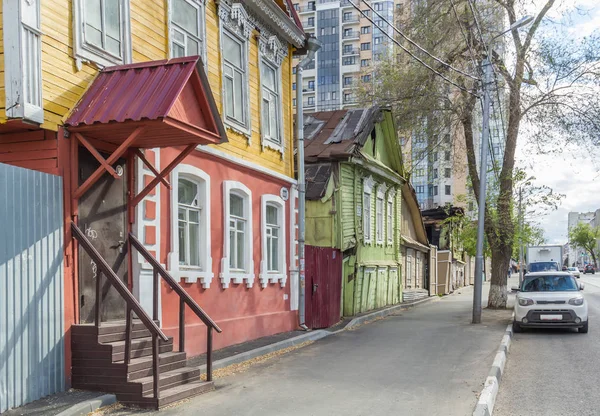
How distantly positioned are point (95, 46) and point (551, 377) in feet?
27.2

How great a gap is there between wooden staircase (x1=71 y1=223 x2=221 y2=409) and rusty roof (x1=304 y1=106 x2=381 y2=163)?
38.1 ft

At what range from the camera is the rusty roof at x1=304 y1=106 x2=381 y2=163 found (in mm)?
19188

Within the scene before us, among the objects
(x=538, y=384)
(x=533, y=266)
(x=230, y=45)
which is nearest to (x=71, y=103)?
(x=230, y=45)

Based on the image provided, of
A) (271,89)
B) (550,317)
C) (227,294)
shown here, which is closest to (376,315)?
(550,317)

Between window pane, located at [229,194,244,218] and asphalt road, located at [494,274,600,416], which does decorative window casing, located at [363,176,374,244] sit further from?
window pane, located at [229,194,244,218]

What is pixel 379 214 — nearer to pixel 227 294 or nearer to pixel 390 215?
pixel 390 215

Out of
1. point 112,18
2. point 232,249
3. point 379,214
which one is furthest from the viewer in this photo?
point 379,214

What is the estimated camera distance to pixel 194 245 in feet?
36.9

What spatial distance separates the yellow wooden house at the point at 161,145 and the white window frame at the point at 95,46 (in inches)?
0.7

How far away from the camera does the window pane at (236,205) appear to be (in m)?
12.7

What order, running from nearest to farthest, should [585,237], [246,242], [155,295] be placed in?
1. [155,295]
2. [246,242]
3. [585,237]

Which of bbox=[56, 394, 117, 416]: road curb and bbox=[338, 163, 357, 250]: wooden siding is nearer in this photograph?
bbox=[56, 394, 117, 416]: road curb

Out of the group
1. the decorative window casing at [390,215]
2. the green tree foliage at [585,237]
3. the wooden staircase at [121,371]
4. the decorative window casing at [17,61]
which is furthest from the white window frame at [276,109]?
the green tree foliage at [585,237]

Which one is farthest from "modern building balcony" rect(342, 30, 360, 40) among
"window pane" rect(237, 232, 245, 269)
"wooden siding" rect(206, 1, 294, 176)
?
"window pane" rect(237, 232, 245, 269)
